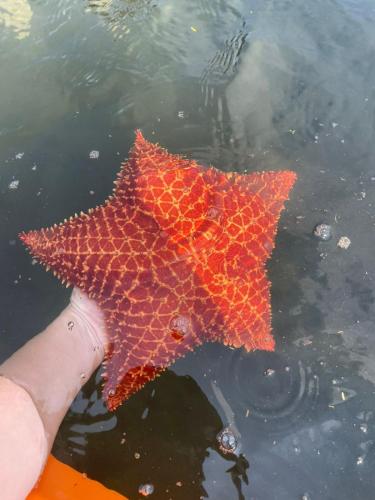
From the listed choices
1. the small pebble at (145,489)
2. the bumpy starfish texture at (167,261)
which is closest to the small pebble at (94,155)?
the bumpy starfish texture at (167,261)

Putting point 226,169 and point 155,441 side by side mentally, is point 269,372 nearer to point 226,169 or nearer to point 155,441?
point 155,441

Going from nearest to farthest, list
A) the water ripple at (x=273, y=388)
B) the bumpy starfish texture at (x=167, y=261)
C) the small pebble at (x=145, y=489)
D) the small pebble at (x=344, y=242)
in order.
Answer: the bumpy starfish texture at (x=167, y=261) → the small pebble at (x=145, y=489) → the water ripple at (x=273, y=388) → the small pebble at (x=344, y=242)

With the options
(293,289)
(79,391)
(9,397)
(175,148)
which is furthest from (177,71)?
(9,397)

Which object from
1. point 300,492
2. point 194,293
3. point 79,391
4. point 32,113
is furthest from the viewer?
point 32,113

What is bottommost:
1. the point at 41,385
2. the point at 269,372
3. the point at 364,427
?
the point at 364,427

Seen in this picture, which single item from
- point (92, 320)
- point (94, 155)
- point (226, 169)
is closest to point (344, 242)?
point (226, 169)

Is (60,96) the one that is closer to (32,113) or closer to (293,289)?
(32,113)

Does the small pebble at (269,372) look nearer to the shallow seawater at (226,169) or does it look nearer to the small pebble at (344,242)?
the shallow seawater at (226,169)
